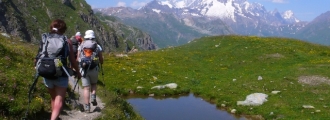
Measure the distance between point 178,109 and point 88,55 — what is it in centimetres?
1072

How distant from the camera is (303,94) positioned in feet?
76.7

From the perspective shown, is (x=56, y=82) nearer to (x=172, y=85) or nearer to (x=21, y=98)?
(x=21, y=98)

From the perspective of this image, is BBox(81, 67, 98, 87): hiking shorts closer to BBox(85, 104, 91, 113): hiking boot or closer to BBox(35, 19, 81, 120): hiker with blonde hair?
BBox(85, 104, 91, 113): hiking boot

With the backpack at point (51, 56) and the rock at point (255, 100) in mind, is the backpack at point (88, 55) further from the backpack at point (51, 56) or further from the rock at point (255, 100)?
the rock at point (255, 100)

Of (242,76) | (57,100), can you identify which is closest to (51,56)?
(57,100)

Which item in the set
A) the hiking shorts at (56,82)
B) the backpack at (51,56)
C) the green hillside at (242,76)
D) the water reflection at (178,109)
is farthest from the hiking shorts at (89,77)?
the green hillside at (242,76)

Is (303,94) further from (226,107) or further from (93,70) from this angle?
(93,70)

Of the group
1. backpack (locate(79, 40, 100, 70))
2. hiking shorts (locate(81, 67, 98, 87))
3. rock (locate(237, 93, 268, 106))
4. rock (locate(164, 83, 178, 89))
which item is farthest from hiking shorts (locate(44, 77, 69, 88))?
rock (locate(164, 83, 178, 89))

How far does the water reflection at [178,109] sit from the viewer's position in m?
20.5

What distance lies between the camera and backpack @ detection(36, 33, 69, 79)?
28.8 feet

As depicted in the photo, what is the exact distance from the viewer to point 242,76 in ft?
101

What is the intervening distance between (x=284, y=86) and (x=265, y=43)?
20.8 metres

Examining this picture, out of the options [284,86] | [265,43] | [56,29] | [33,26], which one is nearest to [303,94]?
[284,86]

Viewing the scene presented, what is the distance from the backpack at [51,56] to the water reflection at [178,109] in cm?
1153
